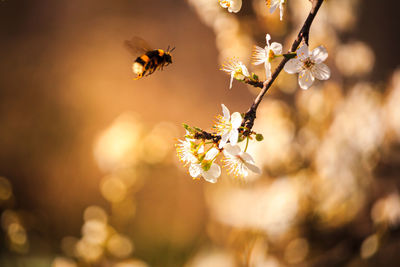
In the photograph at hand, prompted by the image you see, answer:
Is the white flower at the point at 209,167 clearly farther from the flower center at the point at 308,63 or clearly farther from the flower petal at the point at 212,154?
the flower center at the point at 308,63

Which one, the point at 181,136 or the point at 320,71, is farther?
the point at 181,136

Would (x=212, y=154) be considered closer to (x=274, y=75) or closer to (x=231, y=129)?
(x=231, y=129)

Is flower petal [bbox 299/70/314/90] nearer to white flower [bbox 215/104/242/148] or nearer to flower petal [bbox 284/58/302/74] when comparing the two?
flower petal [bbox 284/58/302/74]

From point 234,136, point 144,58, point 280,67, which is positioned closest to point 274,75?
point 280,67

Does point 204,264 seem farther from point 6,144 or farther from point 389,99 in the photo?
point 389,99

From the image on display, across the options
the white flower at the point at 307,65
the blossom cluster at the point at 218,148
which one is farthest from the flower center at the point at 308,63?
the blossom cluster at the point at 218,148

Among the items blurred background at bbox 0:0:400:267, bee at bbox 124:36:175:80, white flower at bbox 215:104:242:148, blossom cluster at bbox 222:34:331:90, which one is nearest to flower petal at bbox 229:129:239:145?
white flower at bbox 215:104:242:148

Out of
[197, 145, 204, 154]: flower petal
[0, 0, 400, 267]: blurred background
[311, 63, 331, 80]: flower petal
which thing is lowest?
[197, 145, 204, 154]: flower petal

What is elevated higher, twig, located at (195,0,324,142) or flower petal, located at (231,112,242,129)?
twig, located at (195,0,324,142)
